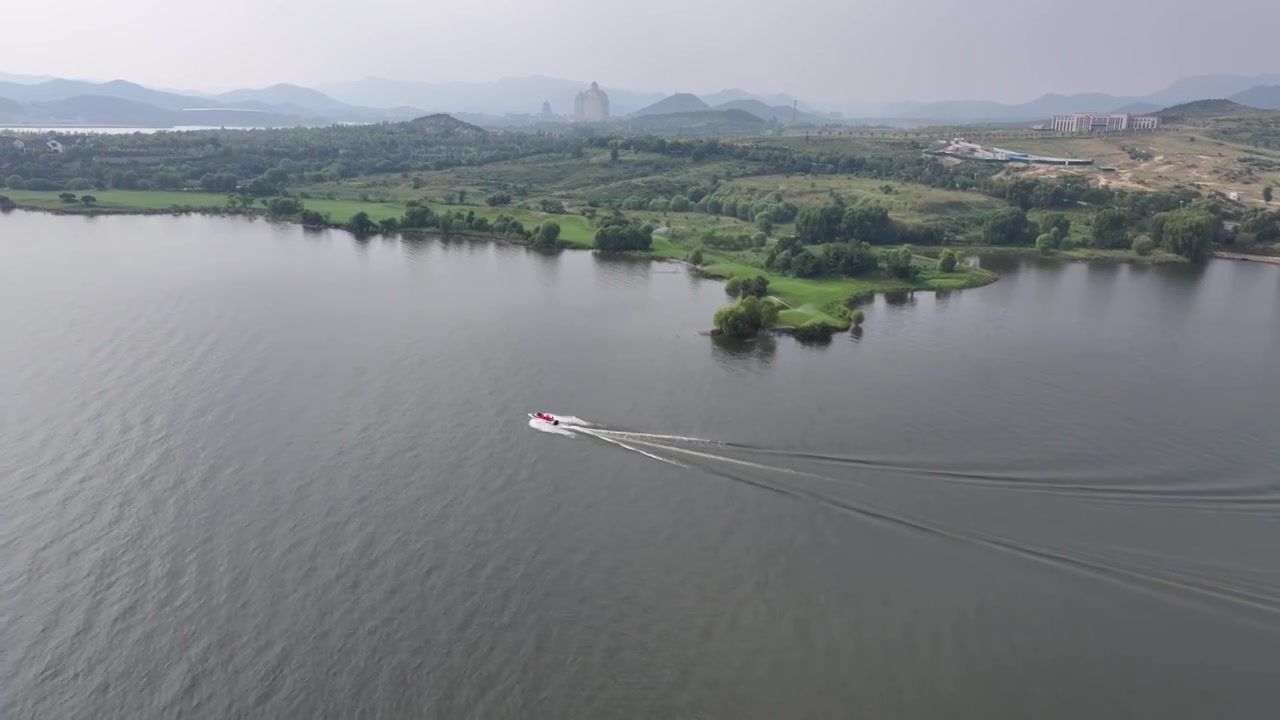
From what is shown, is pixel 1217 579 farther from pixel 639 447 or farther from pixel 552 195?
pixel 552 195

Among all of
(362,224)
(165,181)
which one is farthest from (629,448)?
(165,181)

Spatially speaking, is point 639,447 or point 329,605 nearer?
point 329,605

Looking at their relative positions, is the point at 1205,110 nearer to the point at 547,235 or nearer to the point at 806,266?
the point at 806,266

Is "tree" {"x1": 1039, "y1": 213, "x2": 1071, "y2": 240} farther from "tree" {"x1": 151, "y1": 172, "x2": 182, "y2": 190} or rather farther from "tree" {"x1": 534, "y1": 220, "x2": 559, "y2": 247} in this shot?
"tree" {"x1": 151, "y1": 172, "x2": 182, "y2": 190}

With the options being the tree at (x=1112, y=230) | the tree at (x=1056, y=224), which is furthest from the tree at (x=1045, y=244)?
the tree at (x=1112, y=230)

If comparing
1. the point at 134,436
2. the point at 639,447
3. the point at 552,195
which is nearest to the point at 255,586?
the point at 134,436

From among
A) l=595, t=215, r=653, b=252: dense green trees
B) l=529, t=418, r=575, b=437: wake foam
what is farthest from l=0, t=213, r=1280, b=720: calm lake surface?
l=595, t=215, r=653, b=252: dense green trees

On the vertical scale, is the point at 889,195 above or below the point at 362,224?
above

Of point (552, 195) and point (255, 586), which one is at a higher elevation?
point (552, 195)
